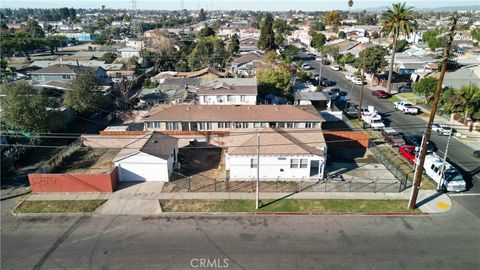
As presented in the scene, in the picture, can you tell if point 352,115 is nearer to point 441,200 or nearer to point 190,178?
point 441,200

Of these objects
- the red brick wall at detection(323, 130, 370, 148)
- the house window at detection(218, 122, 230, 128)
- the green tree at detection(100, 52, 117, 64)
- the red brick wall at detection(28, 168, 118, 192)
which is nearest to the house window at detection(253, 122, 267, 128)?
the house window at detection(218, 122, 230, 128)

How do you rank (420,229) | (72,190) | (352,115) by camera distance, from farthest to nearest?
(352,115) → (72,190) → (420,229)

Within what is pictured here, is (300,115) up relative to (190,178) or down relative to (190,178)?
up

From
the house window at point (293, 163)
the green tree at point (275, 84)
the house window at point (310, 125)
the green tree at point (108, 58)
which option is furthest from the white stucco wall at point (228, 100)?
the green tree at point (108, 58)

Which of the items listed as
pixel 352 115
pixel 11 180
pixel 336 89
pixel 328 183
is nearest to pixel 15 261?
pixel 11 180

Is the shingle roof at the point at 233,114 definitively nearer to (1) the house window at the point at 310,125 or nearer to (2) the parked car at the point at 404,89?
(1) the house window at the point at 310,125

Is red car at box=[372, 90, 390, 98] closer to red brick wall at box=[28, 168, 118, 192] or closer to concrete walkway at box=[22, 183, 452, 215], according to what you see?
concrete walkway at box=[22, 183, 452, 215]
